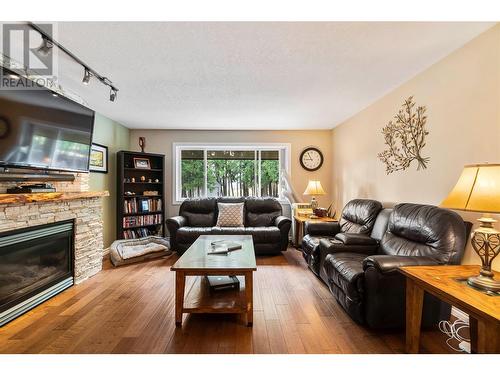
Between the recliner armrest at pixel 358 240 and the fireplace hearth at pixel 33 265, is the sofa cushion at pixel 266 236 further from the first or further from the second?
the fireplace hearth at pixel 33 265

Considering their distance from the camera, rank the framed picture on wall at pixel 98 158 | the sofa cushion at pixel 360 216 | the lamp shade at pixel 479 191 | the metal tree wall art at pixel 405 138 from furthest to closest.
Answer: the framed picture on wall at pixel 98 158, the sofa cushion at pixel 360 216, the metal tree wall art at pixel 405 138, the lamp shade at pixel 479 191

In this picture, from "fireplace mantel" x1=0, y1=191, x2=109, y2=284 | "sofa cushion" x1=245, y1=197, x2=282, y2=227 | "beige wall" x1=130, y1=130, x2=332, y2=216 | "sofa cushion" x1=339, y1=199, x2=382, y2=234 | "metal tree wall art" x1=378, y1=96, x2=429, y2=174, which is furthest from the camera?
"beige wall" x1=130, y1=130, x2=332, y2=216

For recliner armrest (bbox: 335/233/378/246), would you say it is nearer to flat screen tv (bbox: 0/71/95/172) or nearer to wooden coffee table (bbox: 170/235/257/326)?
wooden coffee table (bbox: 170/235/257/326)

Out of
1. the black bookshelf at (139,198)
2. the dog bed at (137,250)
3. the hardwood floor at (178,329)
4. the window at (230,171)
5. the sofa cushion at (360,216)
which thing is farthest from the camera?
the window at (230,171)

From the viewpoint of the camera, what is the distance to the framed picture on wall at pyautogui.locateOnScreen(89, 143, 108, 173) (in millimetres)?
3648

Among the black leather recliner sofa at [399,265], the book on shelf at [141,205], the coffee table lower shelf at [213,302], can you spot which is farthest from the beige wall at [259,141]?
the coffee table lower shelf at [213,302]

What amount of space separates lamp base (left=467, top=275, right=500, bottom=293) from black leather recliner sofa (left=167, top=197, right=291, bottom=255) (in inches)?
105

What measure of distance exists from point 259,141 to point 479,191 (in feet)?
12.9

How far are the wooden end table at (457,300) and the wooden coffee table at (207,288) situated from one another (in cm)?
108

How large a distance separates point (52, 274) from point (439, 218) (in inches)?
145

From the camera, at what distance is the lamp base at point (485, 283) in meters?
1.22

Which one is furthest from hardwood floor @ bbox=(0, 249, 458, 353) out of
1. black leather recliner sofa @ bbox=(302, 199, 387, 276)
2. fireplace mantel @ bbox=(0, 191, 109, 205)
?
Answer: fireplace mantel @ bbox=(0, 191, 109, 205)

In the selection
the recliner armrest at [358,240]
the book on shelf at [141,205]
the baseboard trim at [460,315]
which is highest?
the book on shelf at [141,205]
